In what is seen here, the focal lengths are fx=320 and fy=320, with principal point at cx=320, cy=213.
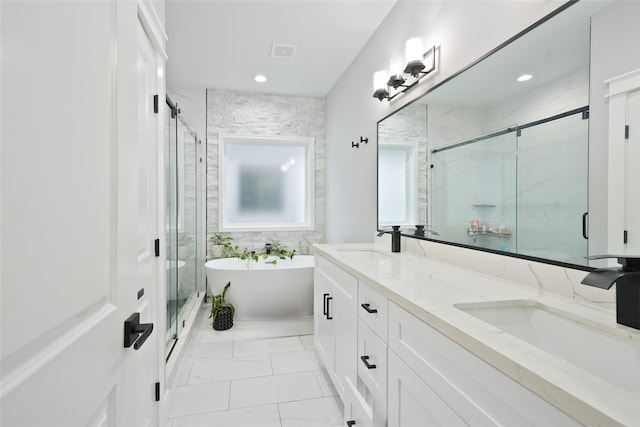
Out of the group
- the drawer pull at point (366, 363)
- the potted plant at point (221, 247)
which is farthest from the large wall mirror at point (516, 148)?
the potted plant at point (221, 247)

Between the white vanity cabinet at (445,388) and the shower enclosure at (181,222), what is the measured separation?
59.2 inches

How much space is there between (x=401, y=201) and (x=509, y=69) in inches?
43.3

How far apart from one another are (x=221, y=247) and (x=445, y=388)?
358cm

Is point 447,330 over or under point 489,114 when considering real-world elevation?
under

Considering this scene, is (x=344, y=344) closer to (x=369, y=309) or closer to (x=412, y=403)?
(x=369, y=309)

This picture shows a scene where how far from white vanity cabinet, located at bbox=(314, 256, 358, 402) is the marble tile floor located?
0.20 metres

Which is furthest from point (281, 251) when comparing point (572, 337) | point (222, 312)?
point (572, 337)

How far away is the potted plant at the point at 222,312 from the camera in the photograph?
312 centimetres

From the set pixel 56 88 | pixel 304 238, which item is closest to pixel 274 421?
pixel 56 88

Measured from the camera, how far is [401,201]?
2.30 metres

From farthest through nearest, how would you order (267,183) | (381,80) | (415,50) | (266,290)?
(267,183) → (266,290) → (381,80) → (415,50)

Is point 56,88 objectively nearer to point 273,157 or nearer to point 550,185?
point 550,185

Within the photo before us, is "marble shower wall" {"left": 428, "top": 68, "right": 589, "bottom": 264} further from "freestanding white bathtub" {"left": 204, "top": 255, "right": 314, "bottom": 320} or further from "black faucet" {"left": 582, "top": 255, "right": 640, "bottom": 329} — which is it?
"freestanding white bathtub" {"left": 204, "top": 255, "right": 314, "bottom": 320}

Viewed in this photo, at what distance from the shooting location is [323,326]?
2.29 m
